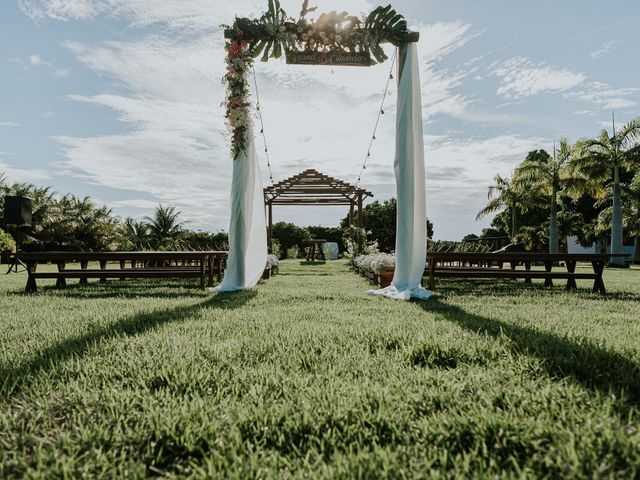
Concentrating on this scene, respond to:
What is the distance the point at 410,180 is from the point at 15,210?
1387cm

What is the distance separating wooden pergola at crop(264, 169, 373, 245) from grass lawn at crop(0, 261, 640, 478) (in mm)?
12384

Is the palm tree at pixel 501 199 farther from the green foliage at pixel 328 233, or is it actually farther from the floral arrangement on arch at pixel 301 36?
the floral arrangement on arch at pixel 301 36

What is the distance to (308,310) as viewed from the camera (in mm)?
4387

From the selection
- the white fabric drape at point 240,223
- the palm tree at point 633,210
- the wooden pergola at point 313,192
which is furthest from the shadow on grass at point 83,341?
the palm tree at point 633,210

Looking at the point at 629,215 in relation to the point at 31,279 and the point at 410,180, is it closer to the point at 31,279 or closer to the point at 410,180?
the point at 410,180

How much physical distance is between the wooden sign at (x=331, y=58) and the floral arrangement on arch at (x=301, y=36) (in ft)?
0.18

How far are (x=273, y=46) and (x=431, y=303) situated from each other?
189 inches

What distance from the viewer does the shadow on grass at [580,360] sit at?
6.12 ft

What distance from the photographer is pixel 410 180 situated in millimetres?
6027

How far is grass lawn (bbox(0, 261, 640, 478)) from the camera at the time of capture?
1.37 metres

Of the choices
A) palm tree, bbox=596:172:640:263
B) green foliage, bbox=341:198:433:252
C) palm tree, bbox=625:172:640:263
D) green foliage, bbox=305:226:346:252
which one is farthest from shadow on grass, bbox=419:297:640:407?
palm tree, bbox=596:172:640:263

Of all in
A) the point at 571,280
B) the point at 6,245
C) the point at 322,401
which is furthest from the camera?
the point at 6,245

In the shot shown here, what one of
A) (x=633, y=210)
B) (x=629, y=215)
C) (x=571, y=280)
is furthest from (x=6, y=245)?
(x=633, y=210)

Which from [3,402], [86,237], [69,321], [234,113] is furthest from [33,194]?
[3,402]
